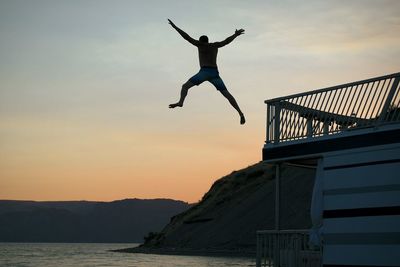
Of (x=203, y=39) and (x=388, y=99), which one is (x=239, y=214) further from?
(x=203, y=39)

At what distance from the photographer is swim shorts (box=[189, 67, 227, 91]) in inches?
680

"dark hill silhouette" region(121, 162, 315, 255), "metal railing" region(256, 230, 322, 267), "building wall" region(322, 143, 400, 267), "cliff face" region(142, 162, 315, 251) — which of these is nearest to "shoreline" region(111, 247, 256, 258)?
"dark hill silhouette" region(121, 162, 315, 255)

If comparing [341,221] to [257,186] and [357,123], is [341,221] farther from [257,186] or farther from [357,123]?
[257,186]

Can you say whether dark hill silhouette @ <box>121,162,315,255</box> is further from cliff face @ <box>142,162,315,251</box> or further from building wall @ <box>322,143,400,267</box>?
building wall @ <box>322,143,400,267</box>

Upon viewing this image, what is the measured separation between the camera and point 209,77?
1733 centimetres

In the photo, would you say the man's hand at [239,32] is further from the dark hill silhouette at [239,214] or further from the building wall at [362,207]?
the dark hill silhouette at [239,214]

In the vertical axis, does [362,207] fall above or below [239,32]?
below

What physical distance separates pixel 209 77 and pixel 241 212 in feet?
336

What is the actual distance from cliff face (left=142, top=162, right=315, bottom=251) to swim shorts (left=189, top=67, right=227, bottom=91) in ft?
268

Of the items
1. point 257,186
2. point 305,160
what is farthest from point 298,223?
point 305,160

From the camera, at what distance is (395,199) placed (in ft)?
55.5

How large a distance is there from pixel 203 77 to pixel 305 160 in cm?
456

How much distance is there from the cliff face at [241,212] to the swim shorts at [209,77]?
81688 millimetres

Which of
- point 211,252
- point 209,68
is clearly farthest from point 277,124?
point 211,252
